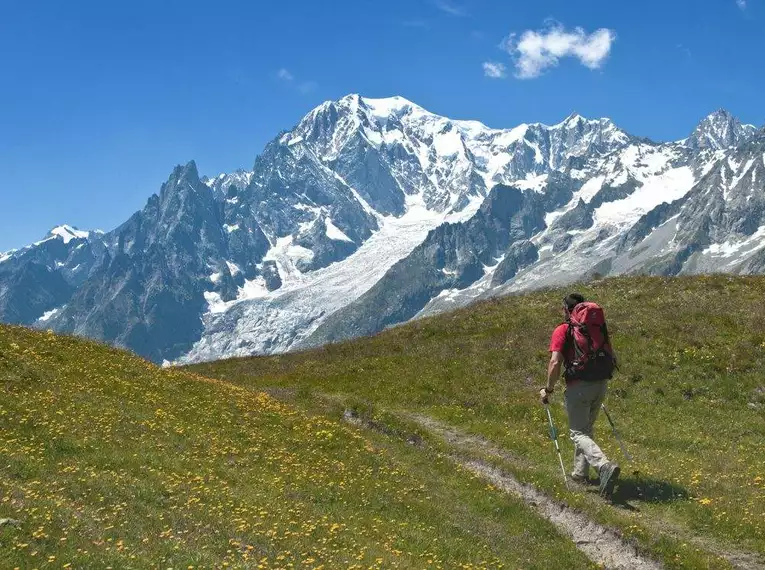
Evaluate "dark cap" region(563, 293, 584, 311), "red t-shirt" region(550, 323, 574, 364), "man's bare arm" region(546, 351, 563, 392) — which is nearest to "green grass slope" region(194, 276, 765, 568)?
"man's bare arm" region(546, 351, 563, 392)

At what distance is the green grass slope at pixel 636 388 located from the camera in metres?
18.4

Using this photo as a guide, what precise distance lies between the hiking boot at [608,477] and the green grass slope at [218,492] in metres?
2.44

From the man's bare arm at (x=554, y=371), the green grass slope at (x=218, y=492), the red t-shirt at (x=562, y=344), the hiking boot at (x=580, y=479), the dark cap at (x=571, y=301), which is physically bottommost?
the hiking boot at (x=580, y=479)

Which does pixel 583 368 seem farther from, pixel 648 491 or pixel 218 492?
pixel 218 492

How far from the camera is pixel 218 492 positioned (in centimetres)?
1786

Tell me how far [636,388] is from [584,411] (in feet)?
43.3

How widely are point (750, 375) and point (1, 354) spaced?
3316 centimetres

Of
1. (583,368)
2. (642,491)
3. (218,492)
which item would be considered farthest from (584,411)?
(218,492)

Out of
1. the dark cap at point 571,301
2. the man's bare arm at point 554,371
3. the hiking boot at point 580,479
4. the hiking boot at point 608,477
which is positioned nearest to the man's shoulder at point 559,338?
the man's bare arm at point 554,371

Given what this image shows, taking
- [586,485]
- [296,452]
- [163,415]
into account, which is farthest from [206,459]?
[586,485]

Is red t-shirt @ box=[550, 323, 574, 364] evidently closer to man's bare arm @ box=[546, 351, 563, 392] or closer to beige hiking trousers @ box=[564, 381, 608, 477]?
man's bare arm @ box=[546, 351, 563, 392]

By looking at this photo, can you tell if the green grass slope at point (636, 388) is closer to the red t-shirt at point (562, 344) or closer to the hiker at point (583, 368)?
the hiker at point (583, 368)

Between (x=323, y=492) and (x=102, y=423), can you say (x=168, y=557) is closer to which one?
(x=323, y=492)

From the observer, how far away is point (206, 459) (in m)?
21.0
